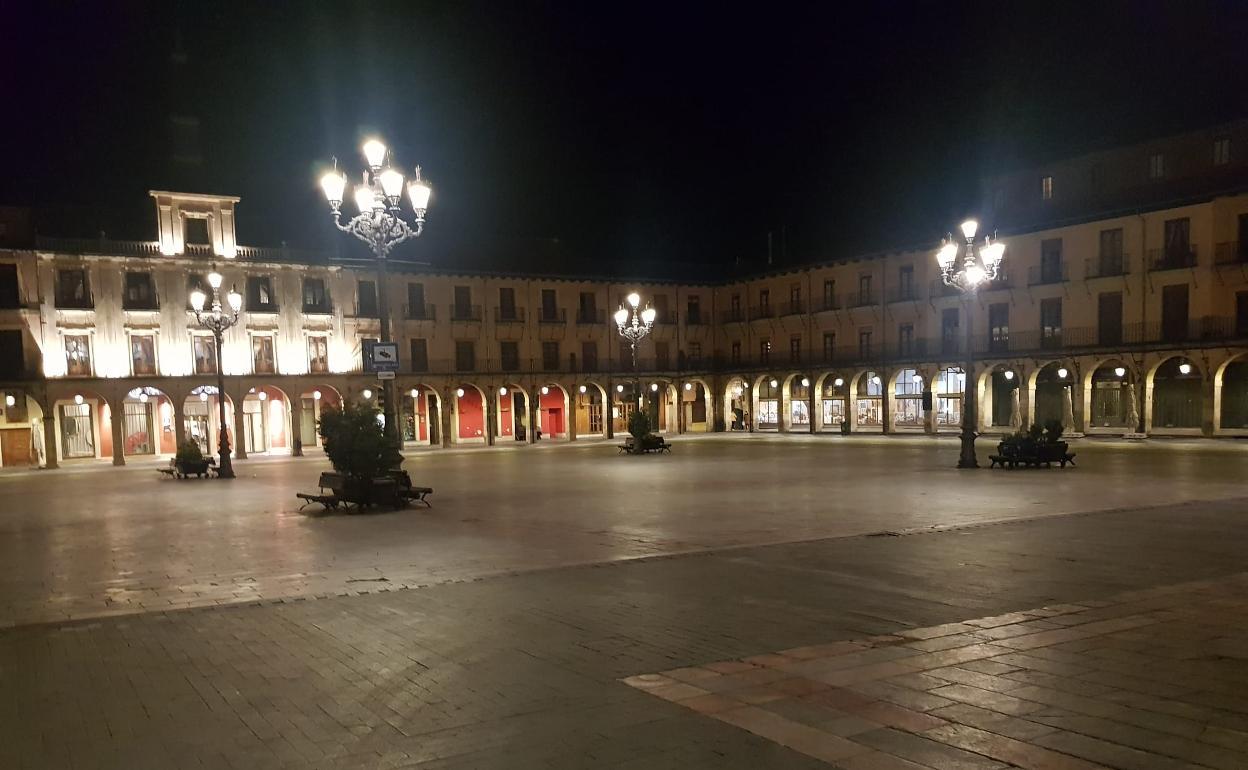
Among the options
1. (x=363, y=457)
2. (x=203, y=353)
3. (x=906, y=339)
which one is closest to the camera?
(x=363, y=457)

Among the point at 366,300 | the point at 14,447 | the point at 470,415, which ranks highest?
the point at 366,300

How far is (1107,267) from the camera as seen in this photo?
34750 millimetres

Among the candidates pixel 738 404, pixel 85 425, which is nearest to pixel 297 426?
pixel 85 425

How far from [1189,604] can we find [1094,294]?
33025 millimetres

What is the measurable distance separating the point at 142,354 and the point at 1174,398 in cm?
4408

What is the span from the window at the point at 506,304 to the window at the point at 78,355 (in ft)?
62.1

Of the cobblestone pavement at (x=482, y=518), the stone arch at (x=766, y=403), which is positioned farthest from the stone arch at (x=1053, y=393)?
the stone arch at (x=766, y=403)

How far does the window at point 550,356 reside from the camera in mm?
46438

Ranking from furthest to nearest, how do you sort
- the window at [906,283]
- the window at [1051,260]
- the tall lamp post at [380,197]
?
the window at [906,283] → the window at [1051,260] → the tall lamp post at [380,197]

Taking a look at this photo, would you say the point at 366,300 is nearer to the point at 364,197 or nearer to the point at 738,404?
the point at 738,404

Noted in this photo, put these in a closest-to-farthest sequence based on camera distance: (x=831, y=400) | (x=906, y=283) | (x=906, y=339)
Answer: (x=906, y=283)
(x=906, y=339)
(x=831, y=400)

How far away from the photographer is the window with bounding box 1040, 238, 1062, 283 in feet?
119

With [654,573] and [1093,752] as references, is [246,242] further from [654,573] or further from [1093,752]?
[1093,752]

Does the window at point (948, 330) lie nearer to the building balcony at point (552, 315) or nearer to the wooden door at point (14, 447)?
the building balcony at point (552, 315)
